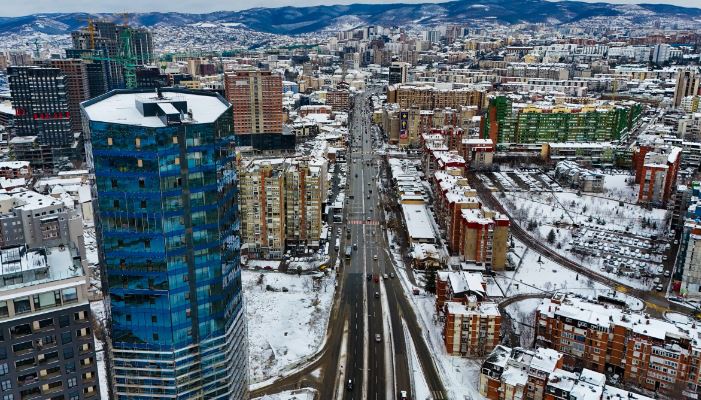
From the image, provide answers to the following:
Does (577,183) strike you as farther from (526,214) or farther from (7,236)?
(7,236)

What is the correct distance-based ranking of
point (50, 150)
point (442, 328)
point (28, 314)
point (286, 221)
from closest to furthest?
1. point (28, 314)
2. point (442, 328)
3. point (286, 221)
4. point (50, 150)

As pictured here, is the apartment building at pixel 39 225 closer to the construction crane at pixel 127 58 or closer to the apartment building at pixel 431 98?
the apartment building at pixel 431 98

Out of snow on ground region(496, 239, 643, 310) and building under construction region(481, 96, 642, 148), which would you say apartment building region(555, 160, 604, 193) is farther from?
snow on ground region(496, 239, 643, 310)

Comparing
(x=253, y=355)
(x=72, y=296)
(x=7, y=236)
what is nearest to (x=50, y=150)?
(x=7, y=236)

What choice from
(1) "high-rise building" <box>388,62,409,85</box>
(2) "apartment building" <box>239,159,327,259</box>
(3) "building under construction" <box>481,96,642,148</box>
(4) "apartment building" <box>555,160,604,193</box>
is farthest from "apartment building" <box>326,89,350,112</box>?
(2) "apartment building" <box>239,159,327,259</box>

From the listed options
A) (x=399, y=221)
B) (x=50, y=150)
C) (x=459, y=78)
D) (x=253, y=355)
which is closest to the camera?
(x=253, y=355)

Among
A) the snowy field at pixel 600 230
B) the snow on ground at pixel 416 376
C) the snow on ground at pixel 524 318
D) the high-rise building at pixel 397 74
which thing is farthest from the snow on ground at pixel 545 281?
the high-rise building at pixel 397 74

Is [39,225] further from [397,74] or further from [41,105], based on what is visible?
[397,74]
